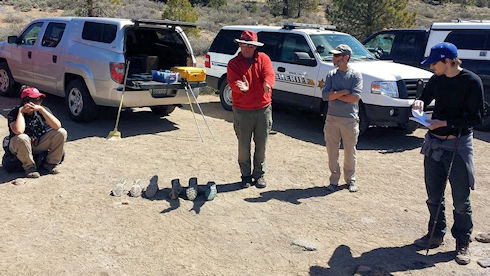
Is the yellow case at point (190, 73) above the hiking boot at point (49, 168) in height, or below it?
above

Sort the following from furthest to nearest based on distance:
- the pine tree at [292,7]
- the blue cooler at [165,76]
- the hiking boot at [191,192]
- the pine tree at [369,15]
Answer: the pine tree at [292,7] < the pine tree at [369,15] < the blue cooler at [165,76] < the hiking boot at [191,192]

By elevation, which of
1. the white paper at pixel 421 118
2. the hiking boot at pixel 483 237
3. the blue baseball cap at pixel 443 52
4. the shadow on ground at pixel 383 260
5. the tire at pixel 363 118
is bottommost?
the shadow on ground at pixel 383 260

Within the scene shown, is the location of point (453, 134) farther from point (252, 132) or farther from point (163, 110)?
point (163, 110)

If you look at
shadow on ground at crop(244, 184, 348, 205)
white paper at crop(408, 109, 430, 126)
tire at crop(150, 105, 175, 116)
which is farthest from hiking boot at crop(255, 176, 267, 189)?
tire at crop(150, 105, 175, 116)

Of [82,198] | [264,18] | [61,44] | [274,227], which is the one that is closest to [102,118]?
[61,44]

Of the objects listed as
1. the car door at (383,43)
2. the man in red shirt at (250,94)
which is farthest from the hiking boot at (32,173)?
the car door at (383,43)

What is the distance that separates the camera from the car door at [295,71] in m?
8.77

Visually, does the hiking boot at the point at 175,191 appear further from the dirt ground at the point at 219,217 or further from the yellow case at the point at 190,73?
the yellow case at the point at 190,73

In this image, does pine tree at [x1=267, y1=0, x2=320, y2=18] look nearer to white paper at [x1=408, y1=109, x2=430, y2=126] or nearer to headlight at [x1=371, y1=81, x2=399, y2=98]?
headlight at [x1=371, y1=81, x2=399, y2=98]

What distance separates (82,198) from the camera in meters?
5.29

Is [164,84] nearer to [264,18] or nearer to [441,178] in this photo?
[441,178]

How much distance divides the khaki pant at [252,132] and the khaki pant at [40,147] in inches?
83.3

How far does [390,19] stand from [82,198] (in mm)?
16091

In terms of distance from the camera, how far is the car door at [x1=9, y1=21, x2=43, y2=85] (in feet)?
30.9
